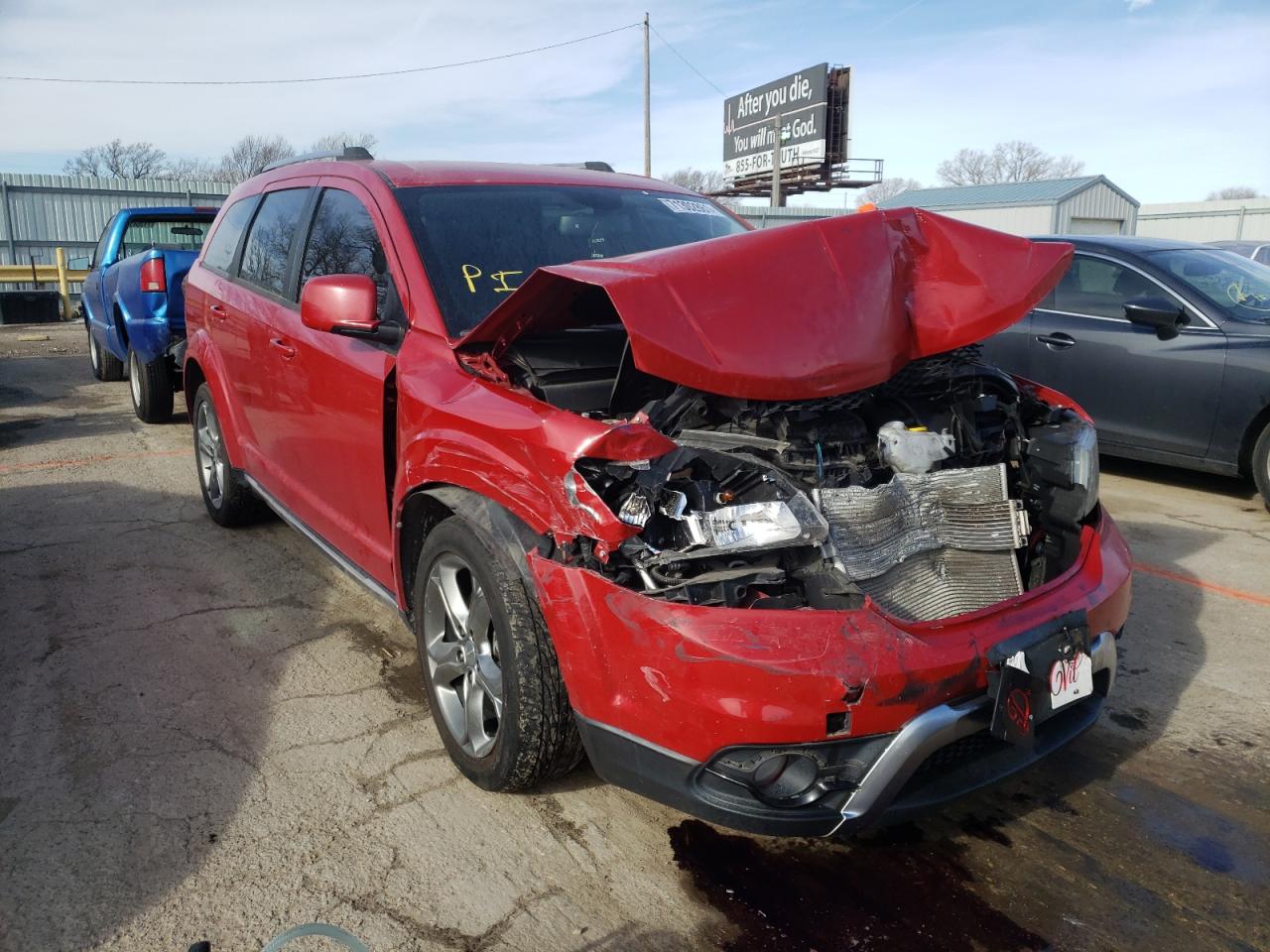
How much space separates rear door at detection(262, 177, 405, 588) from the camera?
3273 mm

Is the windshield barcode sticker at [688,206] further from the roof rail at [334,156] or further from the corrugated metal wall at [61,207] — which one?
the corrugated metal wall at [61,207]

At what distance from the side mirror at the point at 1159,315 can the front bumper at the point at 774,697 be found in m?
4.46

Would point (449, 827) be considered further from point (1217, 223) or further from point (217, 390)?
point (1217, 223)

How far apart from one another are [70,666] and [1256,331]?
6.53 m

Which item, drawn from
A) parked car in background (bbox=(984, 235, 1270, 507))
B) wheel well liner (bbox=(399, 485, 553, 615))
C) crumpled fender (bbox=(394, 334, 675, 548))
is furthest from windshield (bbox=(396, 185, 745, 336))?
parked car in background (bbox=(984, 235, 1270, 507))

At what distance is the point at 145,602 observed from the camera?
14.2ft

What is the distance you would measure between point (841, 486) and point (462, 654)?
1.22 m

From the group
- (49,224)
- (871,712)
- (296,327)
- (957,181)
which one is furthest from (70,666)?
(957,181)

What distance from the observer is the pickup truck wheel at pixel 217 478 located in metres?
5.09

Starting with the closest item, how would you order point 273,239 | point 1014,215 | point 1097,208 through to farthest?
point 273,239, point 1014,215, point 1097,208

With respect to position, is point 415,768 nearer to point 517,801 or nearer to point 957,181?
point 517,801

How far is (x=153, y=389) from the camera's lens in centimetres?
821

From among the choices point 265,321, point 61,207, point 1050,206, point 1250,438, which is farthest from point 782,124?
point 265,321

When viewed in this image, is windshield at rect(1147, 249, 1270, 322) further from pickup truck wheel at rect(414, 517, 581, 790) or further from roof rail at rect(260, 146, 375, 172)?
pickup truck wheel at rect(414, 517, 581, 790)
